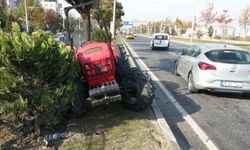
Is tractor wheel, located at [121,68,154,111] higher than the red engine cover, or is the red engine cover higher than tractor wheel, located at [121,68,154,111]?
the red engine cover

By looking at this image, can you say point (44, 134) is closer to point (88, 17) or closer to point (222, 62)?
point (222, 62)

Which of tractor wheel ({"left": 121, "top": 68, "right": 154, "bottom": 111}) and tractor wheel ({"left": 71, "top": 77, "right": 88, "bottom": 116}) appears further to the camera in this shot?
tractor wheel ({"left": 121, "top": 68, "right": 154, "bottom": 111})

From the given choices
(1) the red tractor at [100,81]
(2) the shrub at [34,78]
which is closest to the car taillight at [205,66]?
(1) the red tractor at [100,81]

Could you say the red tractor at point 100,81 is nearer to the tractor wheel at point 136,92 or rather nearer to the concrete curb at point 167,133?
the tractor wheel at point 136,92

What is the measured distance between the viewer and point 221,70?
7.89 m

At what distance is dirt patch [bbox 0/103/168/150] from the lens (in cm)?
438

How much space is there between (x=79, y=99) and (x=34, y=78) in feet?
3.65

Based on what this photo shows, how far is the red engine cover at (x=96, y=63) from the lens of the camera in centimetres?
516

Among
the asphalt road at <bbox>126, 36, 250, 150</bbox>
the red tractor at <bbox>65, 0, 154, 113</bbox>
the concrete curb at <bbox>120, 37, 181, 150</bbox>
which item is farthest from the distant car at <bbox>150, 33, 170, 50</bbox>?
the red tractor at <bbox>65, 0, 154, 113</bbox>

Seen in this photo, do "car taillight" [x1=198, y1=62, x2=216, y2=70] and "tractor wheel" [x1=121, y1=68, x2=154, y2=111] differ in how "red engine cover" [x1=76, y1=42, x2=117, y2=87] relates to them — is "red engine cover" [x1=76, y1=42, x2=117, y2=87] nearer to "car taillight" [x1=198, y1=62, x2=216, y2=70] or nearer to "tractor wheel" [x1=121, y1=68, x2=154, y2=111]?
"tractor wheel" [x1=121, y1=68, x2=154, y2=111]

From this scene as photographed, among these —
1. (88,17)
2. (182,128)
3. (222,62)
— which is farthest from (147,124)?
(88,17)

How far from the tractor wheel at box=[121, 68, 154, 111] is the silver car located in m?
2.80

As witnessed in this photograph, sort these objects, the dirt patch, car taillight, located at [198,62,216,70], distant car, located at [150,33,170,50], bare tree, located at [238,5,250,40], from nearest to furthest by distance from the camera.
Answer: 1. the dirt patch
2. car taillight, located at [198,62,216,70]
3. distant car, located at [150,33,170,50]
4. bare tree, located at [238,5,250,40]

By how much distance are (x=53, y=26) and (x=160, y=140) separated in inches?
2930
